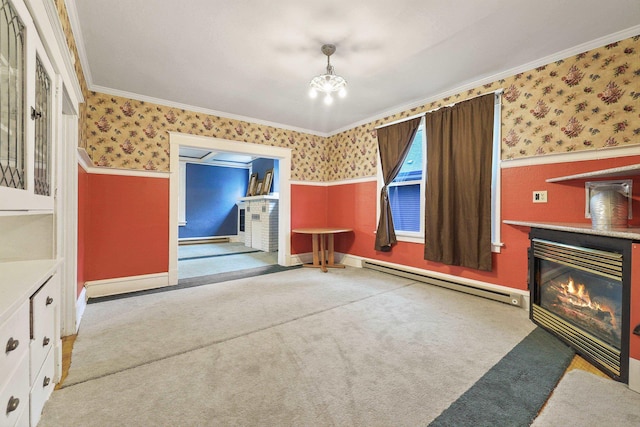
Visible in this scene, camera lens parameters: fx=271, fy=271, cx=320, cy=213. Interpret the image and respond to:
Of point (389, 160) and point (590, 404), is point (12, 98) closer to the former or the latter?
point (590, 404)

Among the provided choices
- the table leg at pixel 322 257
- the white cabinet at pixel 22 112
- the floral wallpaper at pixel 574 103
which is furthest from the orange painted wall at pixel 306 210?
the white cabinet at pixel 22 112

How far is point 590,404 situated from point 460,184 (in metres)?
2.20

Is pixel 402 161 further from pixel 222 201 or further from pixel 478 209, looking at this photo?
pixel 222 201

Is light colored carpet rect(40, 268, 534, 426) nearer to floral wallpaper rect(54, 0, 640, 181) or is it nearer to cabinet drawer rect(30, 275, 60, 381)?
cabinet drawer rect(30, 275, 60, 381)

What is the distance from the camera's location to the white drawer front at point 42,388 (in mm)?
1179

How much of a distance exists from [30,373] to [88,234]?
2426mm

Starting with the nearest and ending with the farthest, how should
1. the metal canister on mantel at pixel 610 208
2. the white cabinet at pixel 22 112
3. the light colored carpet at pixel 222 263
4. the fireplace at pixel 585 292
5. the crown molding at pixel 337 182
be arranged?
the white cabinet at pixel 22 112 → the fireplace at pixel 585 292 → the metal canister on mantel at pixel 610 208 → the light colored carpet at pixel 222 263 → the crown molding at pixel 337 182

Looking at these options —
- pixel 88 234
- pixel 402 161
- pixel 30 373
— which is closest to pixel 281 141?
pixel 402 161

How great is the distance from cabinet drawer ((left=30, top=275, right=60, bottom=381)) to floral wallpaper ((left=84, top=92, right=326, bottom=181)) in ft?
7.22

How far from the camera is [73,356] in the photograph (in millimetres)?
1847

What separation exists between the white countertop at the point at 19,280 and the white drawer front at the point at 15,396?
26cm

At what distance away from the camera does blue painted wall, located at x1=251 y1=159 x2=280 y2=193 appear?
662 centimetres

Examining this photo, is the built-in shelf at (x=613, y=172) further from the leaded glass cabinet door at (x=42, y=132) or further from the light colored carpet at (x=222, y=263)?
the light colored carpet at (x=222, y=263)

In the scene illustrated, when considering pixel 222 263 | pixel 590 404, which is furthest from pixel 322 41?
pixel 222 263
